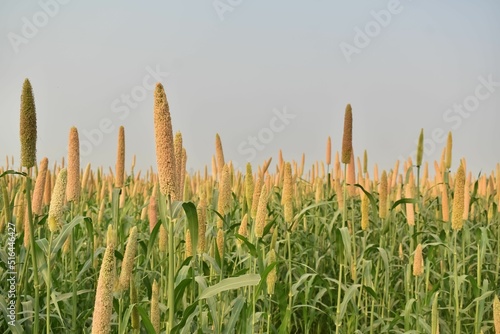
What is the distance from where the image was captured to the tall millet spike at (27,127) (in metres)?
2.65

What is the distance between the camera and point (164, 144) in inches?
78.2

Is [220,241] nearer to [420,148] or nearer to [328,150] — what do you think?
[420,148]

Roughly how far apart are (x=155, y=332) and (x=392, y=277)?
12.5 ft

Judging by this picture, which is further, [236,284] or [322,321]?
[322,321]

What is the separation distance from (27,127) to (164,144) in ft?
3.15

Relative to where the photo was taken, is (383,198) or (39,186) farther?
(383,198)

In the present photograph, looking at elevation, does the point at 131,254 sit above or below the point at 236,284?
above

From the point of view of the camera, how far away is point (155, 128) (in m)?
2.00

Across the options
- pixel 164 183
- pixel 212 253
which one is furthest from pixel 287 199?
pixel 164 183

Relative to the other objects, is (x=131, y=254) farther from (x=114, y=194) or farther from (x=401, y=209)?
(x=401, y=209)

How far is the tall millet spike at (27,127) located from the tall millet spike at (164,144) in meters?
0.92

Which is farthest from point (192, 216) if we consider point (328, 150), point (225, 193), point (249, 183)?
point (328, 150)

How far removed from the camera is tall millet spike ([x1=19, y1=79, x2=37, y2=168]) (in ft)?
8.70

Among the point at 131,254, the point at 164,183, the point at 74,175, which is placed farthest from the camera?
the point at 74,175
